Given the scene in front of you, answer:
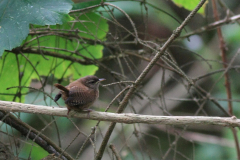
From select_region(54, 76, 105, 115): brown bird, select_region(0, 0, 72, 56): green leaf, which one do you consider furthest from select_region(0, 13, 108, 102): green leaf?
select_region(0, 0, 72, 56): green leaf

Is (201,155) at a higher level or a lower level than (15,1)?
higher

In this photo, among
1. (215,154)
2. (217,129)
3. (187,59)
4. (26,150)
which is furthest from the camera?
(187,59)

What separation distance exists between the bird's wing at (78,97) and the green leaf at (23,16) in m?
0.56

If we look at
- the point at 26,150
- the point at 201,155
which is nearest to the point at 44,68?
the point at 26,150

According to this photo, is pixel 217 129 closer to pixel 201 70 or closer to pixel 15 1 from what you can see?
pixel 201 70

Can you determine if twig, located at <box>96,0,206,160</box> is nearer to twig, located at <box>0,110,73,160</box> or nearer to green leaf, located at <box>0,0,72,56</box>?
twig, located at <box>0,110,73,160</box>

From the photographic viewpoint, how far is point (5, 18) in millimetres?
2107

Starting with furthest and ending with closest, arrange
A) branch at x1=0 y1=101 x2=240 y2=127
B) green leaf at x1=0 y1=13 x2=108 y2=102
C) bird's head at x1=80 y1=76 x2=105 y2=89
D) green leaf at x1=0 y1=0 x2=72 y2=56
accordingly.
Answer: green leaf at x1=0 y1=13 x2=108 y2=102 < bird's head at x1=80 y1=76 x2=105 y2=89 < green leaf at x1=0 y1=0 x2=72 y2=56 < branch at x1=0 y1=101 x2=240 y2=127

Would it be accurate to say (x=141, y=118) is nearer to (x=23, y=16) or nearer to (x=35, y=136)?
(x=35, y=136)

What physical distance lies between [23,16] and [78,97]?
29.1 inches

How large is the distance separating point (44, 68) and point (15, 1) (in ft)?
4.61

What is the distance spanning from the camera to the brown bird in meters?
2.22

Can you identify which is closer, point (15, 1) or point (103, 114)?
point (103, 114)

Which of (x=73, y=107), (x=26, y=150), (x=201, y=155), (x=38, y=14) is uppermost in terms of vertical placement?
(x=201, y=155)
